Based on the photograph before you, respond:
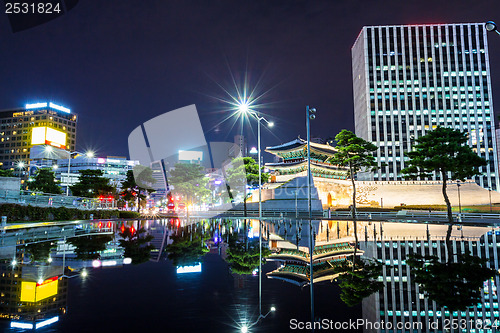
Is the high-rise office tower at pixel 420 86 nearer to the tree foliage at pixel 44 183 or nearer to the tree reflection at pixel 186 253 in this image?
the tree foliage at pixel 44 183

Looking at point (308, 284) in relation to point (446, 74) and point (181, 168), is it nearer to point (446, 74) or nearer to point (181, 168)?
point (181, 168)

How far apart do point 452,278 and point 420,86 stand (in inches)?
4329

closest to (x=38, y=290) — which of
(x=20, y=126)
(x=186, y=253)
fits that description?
(x=186, y=253)

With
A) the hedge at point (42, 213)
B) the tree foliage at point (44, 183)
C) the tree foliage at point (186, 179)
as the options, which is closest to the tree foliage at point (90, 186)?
the tree foliage at point (44, 183)

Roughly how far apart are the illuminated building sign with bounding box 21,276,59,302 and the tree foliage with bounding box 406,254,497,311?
343 inches

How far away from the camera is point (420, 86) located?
4126 inches

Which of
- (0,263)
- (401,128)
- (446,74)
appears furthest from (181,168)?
(446,74)

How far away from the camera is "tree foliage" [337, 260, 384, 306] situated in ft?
25.7

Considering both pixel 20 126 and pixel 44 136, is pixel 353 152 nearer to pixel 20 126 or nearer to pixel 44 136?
pixel 44 136

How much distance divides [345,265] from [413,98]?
107 meters

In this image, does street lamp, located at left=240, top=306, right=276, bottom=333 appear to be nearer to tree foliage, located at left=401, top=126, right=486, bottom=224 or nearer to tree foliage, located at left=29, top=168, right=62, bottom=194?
tree foliage, located at left=401, top=126, right=486, bottom=224

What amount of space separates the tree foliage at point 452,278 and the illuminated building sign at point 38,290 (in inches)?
343

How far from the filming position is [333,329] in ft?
19.9

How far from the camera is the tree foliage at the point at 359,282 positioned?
25.7 ft
